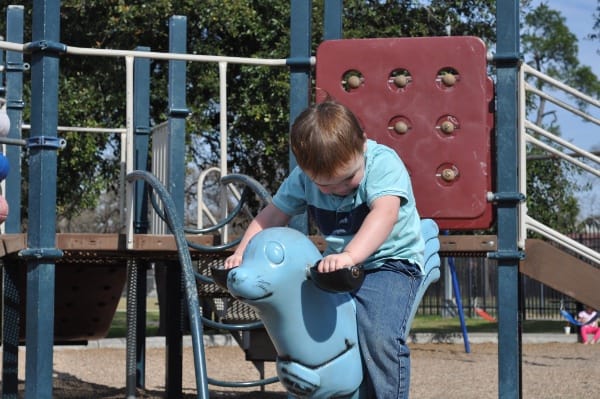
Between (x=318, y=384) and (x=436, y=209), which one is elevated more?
(x=436, y=209)

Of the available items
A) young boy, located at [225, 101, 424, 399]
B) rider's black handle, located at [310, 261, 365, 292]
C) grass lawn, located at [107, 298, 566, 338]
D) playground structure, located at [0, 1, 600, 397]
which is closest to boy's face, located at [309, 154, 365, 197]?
young boy, located at [225, 101, 424, 399]

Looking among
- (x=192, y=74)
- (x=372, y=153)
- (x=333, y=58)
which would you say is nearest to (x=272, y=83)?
(x=192, y=74)

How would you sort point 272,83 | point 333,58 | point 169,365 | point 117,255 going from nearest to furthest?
point 333,58 → point 117,255 → point 169,365 → point 272,83

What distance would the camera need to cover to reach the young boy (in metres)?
2.55

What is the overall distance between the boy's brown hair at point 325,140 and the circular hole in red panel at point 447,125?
6.06 feet

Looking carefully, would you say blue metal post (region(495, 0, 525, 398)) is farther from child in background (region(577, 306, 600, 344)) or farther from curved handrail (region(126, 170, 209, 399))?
child in background (region(577, 306, 600, 344))

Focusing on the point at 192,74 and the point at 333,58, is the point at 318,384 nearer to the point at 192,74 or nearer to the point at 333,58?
the point at 333,58

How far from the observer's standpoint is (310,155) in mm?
2535

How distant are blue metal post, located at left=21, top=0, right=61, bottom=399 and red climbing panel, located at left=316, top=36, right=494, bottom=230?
3.68 feet

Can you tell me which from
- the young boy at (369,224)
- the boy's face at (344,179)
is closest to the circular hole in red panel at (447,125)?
the young boy at (369,224)

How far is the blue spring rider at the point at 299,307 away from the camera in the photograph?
7.70ft

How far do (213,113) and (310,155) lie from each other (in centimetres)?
1137

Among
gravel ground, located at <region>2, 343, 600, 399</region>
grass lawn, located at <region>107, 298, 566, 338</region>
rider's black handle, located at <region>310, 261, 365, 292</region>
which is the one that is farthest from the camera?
grass lawn, located at <region>107, 298, 566, 338</region>

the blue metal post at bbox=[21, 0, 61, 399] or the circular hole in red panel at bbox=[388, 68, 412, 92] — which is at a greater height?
the circular hole in red panel at bbox=[388, 68, 412, 92]
